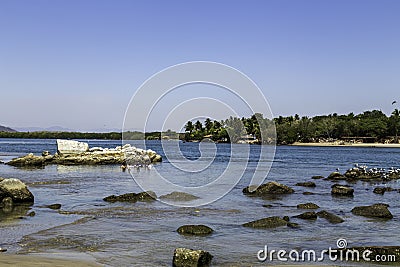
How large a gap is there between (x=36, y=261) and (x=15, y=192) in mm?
10128

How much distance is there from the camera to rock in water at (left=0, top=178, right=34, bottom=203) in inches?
759

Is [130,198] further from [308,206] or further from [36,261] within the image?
[36,261]

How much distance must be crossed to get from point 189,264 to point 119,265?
5.47ft

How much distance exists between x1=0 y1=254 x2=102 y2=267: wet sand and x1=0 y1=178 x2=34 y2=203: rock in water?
915cm

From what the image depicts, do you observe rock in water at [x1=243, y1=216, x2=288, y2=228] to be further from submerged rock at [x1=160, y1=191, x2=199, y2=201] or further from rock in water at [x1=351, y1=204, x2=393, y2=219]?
submerged rock at [x1=160, y1=191, x2=199, y2=201]

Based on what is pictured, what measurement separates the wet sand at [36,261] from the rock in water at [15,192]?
915 centimetres

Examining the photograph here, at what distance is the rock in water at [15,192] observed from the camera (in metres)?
19.3

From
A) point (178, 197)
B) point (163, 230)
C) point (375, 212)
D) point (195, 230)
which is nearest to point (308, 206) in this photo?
point (375, 212)

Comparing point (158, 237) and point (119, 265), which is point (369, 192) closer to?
point (158, 237)

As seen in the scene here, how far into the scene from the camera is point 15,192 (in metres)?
19.5

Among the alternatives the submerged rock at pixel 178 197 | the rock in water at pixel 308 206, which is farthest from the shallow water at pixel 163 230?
the submerged rock at pixel 178 197

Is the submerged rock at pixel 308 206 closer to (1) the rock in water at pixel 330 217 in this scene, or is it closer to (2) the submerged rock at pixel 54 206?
(1) the rock in water at pixel 330 217

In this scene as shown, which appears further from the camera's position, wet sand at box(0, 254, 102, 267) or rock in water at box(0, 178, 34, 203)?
rock in water at box(0, 178, 34, 203)

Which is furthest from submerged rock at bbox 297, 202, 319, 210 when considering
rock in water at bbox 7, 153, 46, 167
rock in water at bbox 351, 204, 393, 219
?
rock in water at bbox 7, 153, 46, 167
